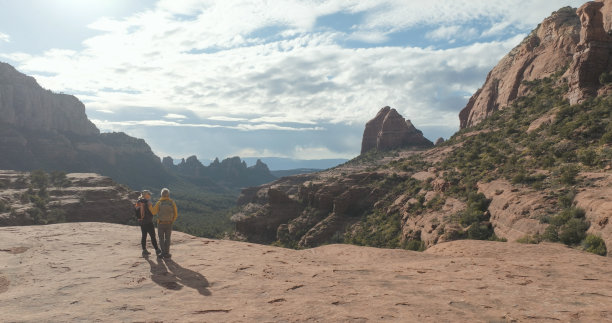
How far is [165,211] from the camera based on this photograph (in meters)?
13.8

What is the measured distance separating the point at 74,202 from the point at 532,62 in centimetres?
11002

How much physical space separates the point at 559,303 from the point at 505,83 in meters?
89.6

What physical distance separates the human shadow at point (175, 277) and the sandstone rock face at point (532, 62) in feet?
251

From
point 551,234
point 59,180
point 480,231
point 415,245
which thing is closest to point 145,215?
point 551,234

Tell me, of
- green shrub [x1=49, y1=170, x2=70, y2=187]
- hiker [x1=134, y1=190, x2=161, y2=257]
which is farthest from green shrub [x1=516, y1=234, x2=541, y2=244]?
green shrub [x1=49, y1=170, x2=70, y2=187]

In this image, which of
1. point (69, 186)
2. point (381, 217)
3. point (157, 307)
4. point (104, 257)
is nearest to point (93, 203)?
point (69, 186)

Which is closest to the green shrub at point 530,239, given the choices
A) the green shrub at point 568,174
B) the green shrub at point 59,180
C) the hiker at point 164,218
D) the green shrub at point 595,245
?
the green shrub at point 595,245

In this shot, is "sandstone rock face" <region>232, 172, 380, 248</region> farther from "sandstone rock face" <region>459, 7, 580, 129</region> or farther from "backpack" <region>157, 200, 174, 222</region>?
"backpack" <region>157, 200, 174, 222</region>

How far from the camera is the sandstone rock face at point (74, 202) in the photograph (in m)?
66.9

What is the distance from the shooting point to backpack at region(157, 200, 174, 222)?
13.8 metres

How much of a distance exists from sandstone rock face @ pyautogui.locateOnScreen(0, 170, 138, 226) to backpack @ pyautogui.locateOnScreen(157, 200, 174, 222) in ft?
210

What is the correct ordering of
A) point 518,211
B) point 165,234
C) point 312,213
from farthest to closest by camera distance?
point 312,213, point 518,211, point 165,234

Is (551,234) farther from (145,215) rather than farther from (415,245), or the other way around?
(145,215)

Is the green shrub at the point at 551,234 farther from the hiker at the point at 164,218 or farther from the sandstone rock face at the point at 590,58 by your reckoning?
the sandstone rock face at the point at 590,58
